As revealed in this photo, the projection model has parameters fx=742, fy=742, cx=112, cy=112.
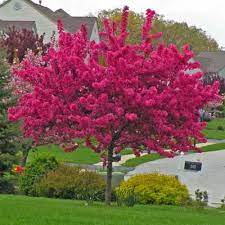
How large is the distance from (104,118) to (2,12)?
184 ft

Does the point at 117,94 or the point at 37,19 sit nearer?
the point at 117,94

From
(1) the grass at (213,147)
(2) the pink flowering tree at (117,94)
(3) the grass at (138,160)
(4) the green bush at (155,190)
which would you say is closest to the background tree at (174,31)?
(1) the grass at (213,147)

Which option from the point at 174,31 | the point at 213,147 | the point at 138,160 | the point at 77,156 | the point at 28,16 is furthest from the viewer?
the point at 174,31

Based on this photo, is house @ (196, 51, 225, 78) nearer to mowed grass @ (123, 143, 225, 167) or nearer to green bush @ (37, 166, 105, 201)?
mowed grass @ (123, 143, 225, 167)

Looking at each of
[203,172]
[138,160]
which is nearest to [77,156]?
[138,160]

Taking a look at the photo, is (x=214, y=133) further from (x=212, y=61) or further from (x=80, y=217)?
(x=212, y=61)

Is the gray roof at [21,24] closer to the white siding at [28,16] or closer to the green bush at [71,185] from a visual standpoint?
the white siding at [28,16]

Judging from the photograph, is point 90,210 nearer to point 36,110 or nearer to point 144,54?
point 36,110

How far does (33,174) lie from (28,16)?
4845cm

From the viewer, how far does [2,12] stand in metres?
67.9

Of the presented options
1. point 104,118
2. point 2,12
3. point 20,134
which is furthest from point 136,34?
point 104,118

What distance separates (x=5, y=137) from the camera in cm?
1909

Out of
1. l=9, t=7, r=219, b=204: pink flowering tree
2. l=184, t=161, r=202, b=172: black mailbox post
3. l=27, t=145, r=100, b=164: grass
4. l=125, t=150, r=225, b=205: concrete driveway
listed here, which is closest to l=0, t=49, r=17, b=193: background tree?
l=184, t=161, r=202, b=172: black mailbox post

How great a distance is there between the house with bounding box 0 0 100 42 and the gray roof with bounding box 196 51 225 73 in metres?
39.4
